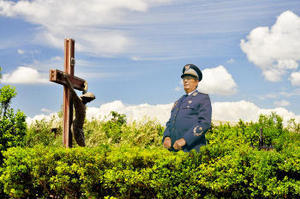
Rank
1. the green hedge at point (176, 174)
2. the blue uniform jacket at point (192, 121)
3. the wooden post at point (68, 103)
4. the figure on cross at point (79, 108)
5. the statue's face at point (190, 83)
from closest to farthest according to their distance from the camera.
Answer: the green hedge at point (176, 174) → the blue uniform jacket at point (192, 121) → the statue's face at point (190, 83) → the figure on cross at point (79, 108) → the wooden post at point (68, 103)

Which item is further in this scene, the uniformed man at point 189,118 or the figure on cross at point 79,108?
the figure on cross at point 79,108

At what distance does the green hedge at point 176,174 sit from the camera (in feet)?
17.6

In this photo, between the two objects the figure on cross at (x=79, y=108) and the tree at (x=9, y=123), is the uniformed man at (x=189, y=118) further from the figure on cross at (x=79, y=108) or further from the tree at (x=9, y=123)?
the tree at (x=9, y=123)

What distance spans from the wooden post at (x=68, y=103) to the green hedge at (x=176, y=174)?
1607 millimetres

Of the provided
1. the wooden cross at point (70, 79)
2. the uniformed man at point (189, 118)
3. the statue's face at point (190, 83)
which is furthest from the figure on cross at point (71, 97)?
the statue's face at point (190, 83)

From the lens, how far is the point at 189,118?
6129 mm

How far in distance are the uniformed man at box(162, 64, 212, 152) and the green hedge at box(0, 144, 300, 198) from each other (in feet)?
1.28

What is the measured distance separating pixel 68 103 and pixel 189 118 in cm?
320

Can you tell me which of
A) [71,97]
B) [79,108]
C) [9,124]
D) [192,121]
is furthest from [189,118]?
[9,124]

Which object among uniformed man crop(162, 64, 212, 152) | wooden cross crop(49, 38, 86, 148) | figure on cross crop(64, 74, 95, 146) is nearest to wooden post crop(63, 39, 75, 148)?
wooden cross crop(49, 38, 86, 148)

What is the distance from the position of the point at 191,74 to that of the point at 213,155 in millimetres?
1672

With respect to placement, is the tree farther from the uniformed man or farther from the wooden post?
the uniformed man

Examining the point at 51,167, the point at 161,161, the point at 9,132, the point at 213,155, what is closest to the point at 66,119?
the point at 9,132

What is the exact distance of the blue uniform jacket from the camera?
595cm
